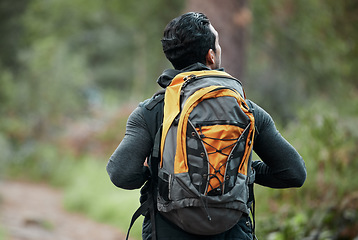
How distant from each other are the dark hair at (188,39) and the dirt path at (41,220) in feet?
20.1

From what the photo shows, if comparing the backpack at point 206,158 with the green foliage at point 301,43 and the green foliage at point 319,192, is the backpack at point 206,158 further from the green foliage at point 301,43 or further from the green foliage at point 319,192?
the green foliage at point 301,43

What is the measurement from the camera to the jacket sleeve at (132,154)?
7.91ft

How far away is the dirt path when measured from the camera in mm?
9345

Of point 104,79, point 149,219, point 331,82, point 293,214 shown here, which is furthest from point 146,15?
point 104,79

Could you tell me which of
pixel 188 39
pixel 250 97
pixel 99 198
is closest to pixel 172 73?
pixel 188 39

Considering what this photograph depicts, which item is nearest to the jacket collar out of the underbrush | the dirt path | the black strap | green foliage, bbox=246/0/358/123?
the black strap

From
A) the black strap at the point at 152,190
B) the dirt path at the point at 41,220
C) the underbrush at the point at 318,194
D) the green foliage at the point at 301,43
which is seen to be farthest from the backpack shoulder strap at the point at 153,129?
the green foliage at the point at 301,43

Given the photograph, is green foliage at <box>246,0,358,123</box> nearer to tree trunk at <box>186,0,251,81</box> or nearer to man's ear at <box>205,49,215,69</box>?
tree trunk at <box>186,0,251,81</box>

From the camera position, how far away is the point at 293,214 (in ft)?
20.9

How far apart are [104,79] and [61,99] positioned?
21.3 metres

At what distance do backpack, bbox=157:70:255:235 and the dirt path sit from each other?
241 inches

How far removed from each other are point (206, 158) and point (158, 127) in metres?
0.32

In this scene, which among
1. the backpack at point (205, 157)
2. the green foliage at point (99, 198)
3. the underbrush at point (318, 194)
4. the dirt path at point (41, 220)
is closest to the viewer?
the backpack at point (205, 157)

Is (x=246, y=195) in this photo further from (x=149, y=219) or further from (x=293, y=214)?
(x=293, y=214)
